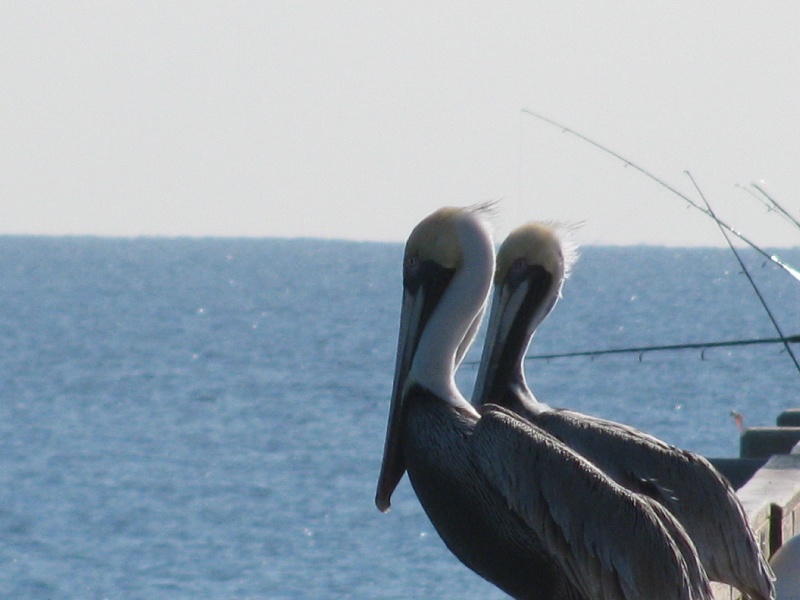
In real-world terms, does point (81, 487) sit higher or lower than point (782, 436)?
lower

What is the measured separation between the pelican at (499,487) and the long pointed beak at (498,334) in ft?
2.58

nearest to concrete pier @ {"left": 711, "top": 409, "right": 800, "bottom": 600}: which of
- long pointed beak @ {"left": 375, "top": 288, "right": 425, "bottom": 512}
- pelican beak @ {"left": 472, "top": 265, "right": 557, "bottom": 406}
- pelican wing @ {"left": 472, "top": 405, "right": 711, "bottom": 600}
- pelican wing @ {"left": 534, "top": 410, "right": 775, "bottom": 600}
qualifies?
pelican wing @ {"left": 534, "top": 410, "right": 775, "bottom": 600}

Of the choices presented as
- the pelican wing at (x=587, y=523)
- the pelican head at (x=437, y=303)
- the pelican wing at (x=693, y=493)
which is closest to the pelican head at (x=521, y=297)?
the pelican wing at (x=693, y=493)

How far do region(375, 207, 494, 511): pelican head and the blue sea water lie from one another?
1.54 m

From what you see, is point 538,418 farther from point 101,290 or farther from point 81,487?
point 101,290

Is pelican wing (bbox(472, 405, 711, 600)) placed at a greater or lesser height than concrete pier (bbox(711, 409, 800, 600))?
greater

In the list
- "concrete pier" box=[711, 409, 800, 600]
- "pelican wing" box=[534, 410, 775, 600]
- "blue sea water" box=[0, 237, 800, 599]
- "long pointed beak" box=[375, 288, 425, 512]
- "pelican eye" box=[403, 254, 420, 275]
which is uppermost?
"pelican eye" box=[403, 254, 420, 275]

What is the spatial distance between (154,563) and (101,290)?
211 feet

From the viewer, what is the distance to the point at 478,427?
4719mm

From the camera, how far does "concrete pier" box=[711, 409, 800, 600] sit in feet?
18.7

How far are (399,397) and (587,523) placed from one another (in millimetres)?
831

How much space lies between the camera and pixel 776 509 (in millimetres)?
6027

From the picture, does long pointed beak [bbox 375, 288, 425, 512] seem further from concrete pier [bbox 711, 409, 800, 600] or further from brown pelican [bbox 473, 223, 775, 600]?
concrete pier [bbox 711, 409, 800, 600]

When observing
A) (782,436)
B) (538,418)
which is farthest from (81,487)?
(538,418)
